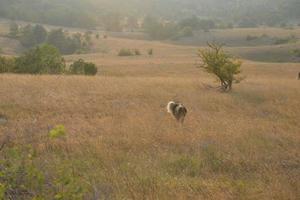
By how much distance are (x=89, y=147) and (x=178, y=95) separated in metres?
11.4

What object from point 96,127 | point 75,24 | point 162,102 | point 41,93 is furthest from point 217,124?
point 75,24

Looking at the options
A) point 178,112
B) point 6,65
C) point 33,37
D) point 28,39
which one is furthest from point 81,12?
point 178,112

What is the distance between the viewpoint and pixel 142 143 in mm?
11211

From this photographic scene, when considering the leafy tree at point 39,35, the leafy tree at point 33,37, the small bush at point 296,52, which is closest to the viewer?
the small bush at point 296,52

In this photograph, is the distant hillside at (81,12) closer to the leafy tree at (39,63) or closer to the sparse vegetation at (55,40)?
the sparse vegetation at (55,40)

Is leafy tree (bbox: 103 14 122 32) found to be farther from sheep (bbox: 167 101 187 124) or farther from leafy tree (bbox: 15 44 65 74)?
sheep (bbox: 167 101 187 124)

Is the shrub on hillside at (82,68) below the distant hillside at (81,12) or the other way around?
below

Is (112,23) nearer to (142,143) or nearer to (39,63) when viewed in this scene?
(39,63)

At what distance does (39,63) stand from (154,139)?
67.2 feet

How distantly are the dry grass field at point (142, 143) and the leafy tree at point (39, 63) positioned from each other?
7.50 metres

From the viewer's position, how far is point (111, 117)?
14.8 meters

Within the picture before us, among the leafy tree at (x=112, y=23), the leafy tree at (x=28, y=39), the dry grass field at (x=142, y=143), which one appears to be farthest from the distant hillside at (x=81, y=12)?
the dry grass field at (x=142, y=143)

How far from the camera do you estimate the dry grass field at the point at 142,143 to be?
7391mm

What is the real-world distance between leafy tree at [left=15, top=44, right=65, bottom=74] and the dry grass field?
24.6 ft
